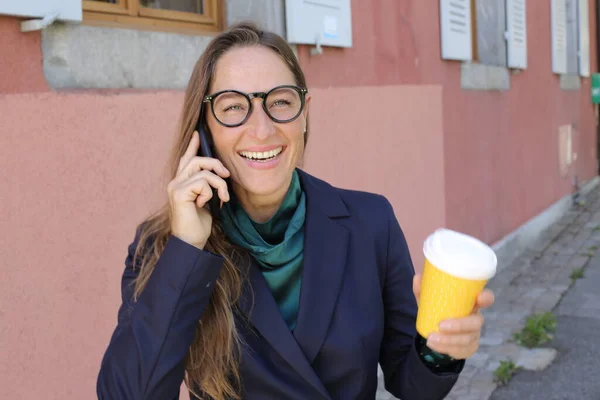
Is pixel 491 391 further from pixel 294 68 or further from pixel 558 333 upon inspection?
pixel 294 68

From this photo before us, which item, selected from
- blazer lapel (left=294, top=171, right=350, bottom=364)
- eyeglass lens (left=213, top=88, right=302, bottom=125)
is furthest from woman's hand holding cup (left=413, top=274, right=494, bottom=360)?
eyeglass lens (left=213, top=88, right=302, bottom=125)

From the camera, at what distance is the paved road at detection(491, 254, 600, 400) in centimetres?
464

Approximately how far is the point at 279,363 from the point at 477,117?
245 inches

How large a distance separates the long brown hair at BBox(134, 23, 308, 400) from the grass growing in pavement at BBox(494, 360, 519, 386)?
3395 mm

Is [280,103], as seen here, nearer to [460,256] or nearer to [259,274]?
[259,274]

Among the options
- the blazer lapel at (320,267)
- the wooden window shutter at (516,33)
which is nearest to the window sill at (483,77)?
the wooden window shutter at (516,33)

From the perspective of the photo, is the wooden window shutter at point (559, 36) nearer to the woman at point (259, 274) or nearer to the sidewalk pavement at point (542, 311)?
the sidewalk pavement at point (542, 311)

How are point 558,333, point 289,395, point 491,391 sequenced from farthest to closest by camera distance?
point 558,333 → point 491,391 → point 289,395

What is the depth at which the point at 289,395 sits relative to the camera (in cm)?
184

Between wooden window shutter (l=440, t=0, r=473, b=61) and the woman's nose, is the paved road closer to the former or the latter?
wooden window shutter (l=440, t=0, r=473, b=61)

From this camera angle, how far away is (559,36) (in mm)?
11055

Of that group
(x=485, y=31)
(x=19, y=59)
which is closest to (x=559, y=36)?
(x=485, y=31)

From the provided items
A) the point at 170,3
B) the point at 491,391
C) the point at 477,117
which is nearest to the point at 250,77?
the point at 170,3

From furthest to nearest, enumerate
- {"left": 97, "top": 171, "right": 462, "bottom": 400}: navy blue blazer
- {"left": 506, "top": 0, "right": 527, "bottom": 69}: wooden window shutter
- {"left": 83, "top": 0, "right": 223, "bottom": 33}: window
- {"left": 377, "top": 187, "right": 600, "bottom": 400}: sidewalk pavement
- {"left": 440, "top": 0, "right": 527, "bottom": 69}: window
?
{"left": 506, "top": 0, "right": 527, "bottom": 69}: wooden window shutter → {"left": 440, "top": 0, "right": 527, "bottom": 69}: window → {"left": 377, "top": 187, "right": 600, "bottom": 400}: sidewalk pavement → {"left": 83, "top": 0, "right": 223, "bottom": 33}: window → {"left": 97, "top": 171, "right": 462, "bottom": 400}: navy blue blazer
